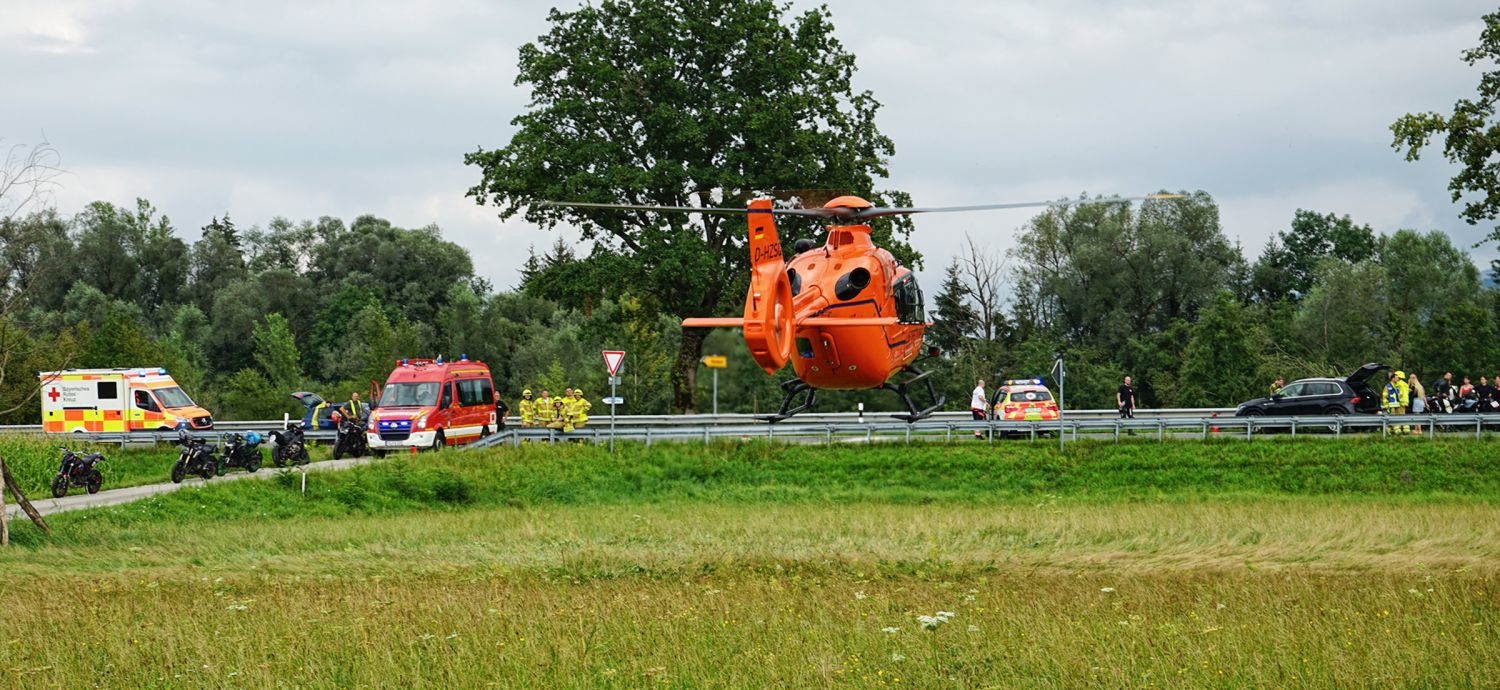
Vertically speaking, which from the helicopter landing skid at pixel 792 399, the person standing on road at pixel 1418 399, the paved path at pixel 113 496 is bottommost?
the paved path at pixel 113 496

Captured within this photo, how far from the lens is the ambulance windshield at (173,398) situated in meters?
42.3

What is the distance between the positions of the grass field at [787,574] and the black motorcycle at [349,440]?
542 cm

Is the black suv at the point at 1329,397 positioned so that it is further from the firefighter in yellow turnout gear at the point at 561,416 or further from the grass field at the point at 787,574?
the firefighter in yellow turnout gear at the point at 561,416

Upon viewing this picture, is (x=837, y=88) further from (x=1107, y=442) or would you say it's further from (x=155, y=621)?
(x=155, y=621)

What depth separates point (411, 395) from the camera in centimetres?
3744

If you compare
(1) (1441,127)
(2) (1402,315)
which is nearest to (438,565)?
(1) (1441,127)

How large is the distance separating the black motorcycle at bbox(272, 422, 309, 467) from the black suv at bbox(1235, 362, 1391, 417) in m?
26.8

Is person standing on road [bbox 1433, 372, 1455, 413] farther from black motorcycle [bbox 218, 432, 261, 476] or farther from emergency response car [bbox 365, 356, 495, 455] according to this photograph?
black motorcycle [bbox 218, 432, 261, 476]

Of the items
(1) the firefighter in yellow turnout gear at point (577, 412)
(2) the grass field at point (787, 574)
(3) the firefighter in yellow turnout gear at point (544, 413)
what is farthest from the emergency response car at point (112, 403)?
(2) the grass field at point (787, 574)

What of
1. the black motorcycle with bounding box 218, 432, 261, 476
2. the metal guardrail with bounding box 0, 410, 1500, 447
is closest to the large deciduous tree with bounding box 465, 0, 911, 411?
the metal guardrail with bounding box 0, 410, 1500, 447

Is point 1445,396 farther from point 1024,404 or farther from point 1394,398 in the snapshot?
Result: point 1024,404

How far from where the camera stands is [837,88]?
46.6 metres

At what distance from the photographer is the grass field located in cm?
1211

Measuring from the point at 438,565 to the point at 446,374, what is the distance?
19.1m
